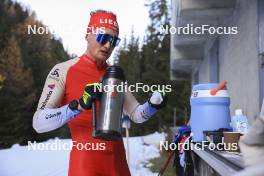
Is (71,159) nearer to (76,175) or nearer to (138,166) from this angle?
(76,175)

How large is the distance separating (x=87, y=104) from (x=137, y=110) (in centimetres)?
69

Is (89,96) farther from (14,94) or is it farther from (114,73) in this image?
(14,94)

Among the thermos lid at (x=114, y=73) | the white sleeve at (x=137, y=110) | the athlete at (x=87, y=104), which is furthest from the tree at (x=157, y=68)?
the thermos lid at (x=114, y=73)

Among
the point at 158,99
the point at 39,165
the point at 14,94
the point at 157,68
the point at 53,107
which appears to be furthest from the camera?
the point at 157,68

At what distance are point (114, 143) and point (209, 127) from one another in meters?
1.38

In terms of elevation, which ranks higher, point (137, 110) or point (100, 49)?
point (100, 49)

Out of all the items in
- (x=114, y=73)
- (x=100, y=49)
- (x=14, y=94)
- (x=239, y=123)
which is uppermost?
(x=14, y=94)

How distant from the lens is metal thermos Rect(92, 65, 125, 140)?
290cm

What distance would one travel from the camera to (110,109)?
2.95m

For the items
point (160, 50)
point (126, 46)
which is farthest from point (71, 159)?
point (126, 46)

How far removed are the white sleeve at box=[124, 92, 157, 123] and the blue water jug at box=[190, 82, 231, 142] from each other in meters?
1.05

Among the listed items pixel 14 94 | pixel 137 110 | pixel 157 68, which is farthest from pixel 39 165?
pixel 157 68

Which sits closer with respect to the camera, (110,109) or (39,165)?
(110,109)

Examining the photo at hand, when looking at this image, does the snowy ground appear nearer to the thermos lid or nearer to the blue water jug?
the blue water jug
